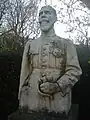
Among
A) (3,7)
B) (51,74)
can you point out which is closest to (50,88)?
(51,74)

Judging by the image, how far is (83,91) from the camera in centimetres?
484

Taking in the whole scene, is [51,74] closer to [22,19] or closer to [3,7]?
[3,7]

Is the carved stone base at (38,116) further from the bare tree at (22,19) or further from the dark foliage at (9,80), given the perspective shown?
the bare tree at (22,19)

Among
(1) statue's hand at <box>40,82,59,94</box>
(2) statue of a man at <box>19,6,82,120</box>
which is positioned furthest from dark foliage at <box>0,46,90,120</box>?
(1) statue's hand at <box>40,82,59,94</box>

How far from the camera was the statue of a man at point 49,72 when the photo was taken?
2812 millimetres

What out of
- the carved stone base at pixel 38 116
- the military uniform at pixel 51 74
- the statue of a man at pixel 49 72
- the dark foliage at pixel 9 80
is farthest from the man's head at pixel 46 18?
the dark foliage at pixel 9 80

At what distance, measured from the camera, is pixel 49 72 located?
9.52 feet

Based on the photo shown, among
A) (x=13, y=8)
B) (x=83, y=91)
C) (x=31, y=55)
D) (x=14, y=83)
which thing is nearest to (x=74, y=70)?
(x=31, y=55)

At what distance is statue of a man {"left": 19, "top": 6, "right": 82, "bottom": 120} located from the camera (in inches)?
111

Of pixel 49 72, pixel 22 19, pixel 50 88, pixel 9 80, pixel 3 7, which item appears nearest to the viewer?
pixel 50 88

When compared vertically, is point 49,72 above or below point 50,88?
above

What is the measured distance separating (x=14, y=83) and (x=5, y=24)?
23.8 feet

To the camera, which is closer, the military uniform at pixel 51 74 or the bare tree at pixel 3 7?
the military uniform at pixel 51 74

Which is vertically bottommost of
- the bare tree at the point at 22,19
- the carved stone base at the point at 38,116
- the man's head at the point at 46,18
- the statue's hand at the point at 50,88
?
the carved stone base at the point at 38,116
